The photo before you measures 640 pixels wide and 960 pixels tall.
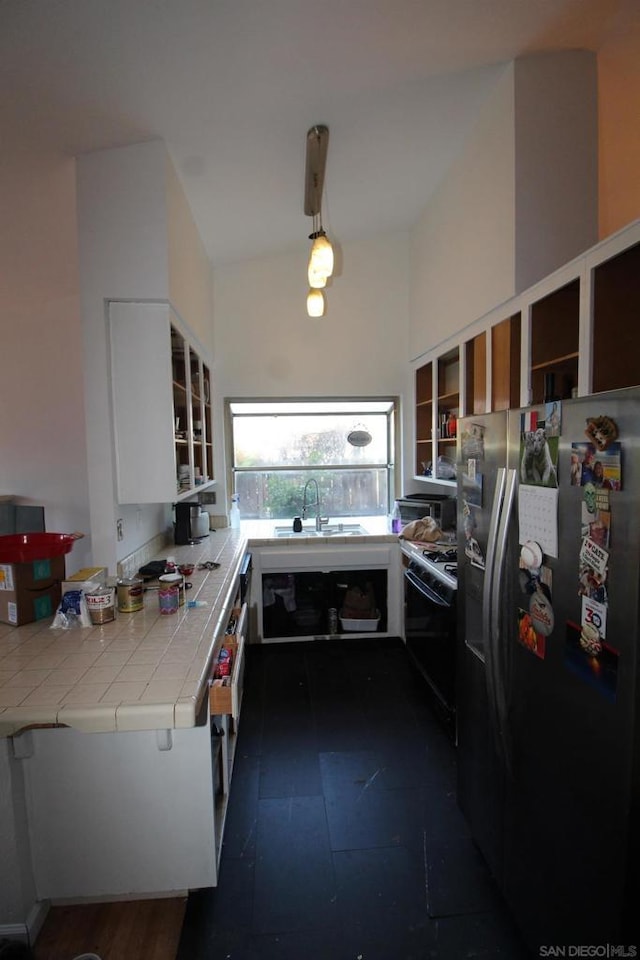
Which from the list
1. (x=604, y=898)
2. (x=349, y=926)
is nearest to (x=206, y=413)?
(x=349, y=926)

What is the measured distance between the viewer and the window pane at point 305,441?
3.77 meters

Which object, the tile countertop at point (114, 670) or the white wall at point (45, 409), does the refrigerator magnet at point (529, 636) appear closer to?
the tile countertop at point (114, 670)

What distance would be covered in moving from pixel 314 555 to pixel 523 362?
194 cm

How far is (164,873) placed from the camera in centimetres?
141

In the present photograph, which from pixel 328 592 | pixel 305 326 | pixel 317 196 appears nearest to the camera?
pixel 317 196

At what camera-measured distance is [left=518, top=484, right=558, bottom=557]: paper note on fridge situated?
3.75ft

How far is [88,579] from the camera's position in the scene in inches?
70.2

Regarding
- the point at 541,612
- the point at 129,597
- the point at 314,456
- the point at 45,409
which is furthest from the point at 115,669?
the point at 314,456

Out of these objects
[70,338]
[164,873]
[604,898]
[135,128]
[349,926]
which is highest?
[135,128]

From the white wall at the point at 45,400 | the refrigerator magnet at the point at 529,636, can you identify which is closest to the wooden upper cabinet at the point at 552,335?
the refrigerator magnet at the point at 529,636

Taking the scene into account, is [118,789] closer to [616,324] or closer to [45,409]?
[616,324]

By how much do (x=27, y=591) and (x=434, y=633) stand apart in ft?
6.34

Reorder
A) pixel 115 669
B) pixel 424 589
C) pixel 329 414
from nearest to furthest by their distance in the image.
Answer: pixel 115 669, pixel 424 589, pixel 329 414

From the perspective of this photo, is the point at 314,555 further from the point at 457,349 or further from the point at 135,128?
the point at 135,128
